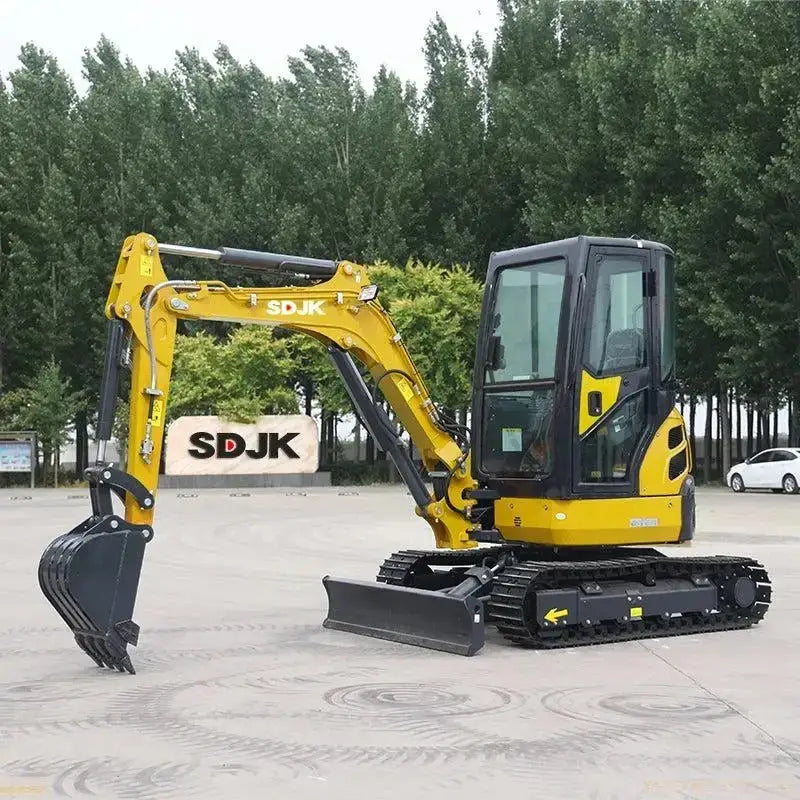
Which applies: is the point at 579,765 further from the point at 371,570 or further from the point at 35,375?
the point at 35,375

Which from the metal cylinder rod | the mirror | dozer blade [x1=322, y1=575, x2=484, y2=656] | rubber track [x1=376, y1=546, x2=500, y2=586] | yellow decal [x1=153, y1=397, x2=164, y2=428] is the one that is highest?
the metal cylinder rod

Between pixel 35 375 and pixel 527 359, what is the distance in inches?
1600

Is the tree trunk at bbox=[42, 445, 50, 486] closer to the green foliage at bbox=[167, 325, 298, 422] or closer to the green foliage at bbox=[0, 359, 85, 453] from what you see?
the green foliage at bbox=[0, 359, 85, 453]

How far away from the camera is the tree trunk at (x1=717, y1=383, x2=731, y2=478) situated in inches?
1700

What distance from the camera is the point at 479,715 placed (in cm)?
778

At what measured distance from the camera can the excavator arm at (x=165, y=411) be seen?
9156 millimetres

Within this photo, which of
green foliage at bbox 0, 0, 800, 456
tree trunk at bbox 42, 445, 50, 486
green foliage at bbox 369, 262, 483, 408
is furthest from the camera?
tree trunk at bbox 42, 445, 50, 486

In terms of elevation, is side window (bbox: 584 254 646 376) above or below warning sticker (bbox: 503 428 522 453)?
above

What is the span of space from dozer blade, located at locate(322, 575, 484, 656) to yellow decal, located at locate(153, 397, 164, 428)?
97.6 inches

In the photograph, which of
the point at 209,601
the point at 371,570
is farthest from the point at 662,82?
the point at 209,601

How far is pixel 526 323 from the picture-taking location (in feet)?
36.4

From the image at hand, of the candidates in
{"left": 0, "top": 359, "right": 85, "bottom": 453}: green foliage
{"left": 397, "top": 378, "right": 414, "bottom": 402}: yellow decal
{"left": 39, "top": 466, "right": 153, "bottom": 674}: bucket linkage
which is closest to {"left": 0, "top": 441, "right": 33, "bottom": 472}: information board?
{"left": 0, "top": 359, "right": 85, "bottom": 453}: green foliage

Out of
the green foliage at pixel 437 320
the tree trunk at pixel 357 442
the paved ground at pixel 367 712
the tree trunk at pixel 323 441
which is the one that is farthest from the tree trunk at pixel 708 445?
the paved ground at pixel 367 712

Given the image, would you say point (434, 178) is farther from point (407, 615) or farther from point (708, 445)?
point (407, 615)
